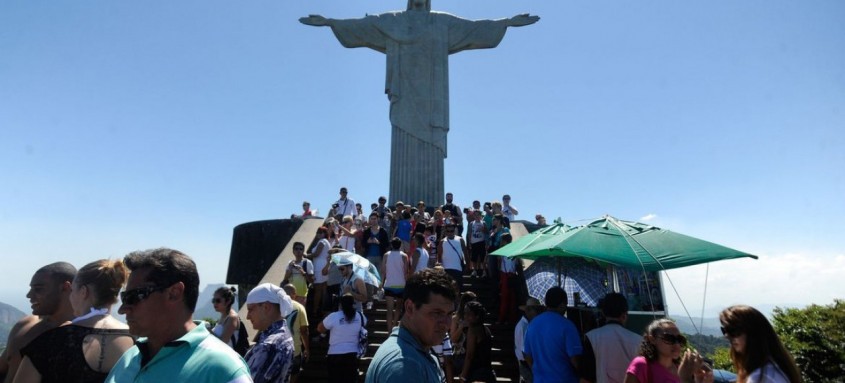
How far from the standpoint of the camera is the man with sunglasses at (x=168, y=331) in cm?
191

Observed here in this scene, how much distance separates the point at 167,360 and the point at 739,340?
113 inches

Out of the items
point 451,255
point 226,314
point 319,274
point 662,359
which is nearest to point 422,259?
point 451,255

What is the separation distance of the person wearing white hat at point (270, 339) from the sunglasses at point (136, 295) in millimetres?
1379

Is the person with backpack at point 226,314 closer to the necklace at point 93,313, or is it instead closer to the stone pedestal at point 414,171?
the necklace at point 93,313

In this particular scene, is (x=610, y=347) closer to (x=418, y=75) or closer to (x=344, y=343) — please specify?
(x=344, y=343)

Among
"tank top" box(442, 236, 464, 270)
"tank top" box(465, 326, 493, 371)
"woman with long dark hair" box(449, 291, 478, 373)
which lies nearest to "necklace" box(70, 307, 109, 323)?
"tank top" box(465, 326, 493, 371)

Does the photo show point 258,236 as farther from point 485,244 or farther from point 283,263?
point 485,244

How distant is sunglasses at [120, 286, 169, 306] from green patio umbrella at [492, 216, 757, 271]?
12.2 ft

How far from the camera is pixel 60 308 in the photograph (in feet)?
10.3

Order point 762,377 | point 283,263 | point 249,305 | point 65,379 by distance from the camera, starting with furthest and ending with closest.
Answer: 1. point 283,263
2. point 249,305
3. point 762,377
4. point 65,379

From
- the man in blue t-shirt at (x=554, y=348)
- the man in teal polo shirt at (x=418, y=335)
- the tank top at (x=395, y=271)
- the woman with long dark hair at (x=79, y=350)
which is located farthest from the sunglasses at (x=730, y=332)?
the tank top at (x=395, y=271)

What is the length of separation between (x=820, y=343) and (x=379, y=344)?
17.5 feet

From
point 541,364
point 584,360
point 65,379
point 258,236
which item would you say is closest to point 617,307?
point 584,360

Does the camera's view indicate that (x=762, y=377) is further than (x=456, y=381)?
No
